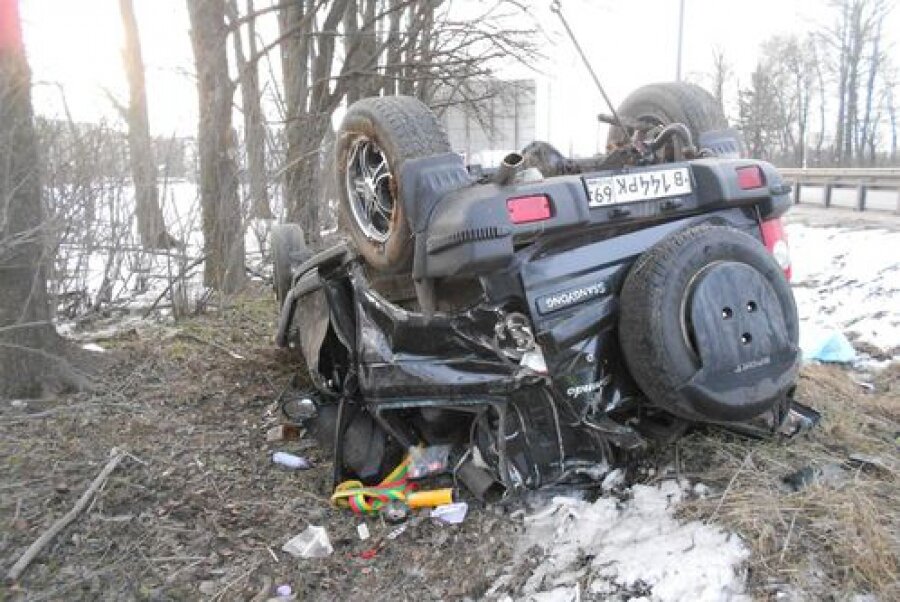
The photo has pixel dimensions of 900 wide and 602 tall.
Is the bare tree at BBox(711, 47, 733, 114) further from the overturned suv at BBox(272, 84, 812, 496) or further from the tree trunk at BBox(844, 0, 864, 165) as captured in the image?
the overturned suv at BBox(272, 84, 812, 496)

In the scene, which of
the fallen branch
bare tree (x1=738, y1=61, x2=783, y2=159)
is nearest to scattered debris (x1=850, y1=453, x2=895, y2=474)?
the fallen branch

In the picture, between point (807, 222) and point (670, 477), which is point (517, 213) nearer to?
point (670, 477)

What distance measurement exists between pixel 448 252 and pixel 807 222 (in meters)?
13.6

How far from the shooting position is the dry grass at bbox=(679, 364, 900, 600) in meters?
2.17

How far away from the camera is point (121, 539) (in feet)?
9.38

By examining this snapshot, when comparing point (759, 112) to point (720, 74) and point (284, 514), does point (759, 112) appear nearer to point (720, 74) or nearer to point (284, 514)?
point (720, 74)

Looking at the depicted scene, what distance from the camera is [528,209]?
274 cm

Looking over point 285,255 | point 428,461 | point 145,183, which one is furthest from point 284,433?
point 145,183

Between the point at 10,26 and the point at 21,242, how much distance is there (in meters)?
1.28

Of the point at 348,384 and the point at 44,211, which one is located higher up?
the point at 44,211

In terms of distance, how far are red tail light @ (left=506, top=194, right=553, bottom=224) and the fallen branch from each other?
2.07 metres

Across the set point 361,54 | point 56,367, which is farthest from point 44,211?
point 361,54

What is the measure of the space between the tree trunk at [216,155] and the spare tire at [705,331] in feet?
17.7

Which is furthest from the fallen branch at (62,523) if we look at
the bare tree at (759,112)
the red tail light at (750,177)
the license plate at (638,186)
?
the bare tree at (759,112)
